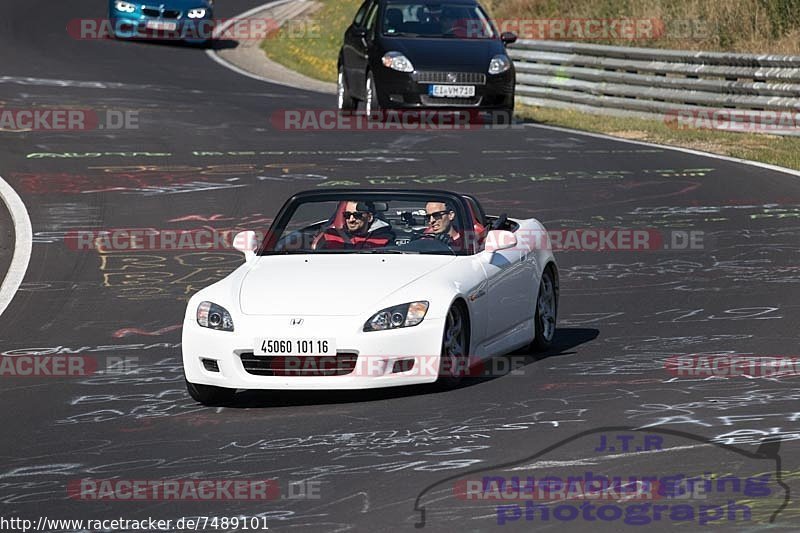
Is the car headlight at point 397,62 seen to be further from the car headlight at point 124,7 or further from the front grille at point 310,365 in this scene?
the front grille at point 310,365

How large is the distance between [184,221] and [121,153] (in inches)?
198

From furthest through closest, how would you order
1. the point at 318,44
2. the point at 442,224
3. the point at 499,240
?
the point at 318,44 < the point at 442,224 < the point at 499,240

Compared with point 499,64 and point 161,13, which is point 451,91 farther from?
point 161,13

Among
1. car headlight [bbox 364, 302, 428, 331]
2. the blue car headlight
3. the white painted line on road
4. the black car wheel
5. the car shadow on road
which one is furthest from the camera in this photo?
the blue car headlight

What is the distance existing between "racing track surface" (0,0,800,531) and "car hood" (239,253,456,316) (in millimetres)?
591

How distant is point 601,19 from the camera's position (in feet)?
121

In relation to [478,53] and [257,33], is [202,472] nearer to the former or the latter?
[478,53]

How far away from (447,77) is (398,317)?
1500 cm

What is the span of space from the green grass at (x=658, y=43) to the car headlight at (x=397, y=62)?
354 cm

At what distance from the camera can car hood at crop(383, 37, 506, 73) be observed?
2514 centimetres

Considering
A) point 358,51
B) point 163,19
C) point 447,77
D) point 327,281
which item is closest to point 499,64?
point 447,77

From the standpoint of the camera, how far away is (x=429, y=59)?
992 inches

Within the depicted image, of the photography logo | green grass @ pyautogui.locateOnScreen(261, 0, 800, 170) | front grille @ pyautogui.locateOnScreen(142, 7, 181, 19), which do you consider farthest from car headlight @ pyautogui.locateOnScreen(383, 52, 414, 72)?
the photography logo

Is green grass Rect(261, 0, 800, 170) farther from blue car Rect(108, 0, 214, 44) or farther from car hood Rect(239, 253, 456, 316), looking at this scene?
car hood Rect(239, 253, 456, 316)
